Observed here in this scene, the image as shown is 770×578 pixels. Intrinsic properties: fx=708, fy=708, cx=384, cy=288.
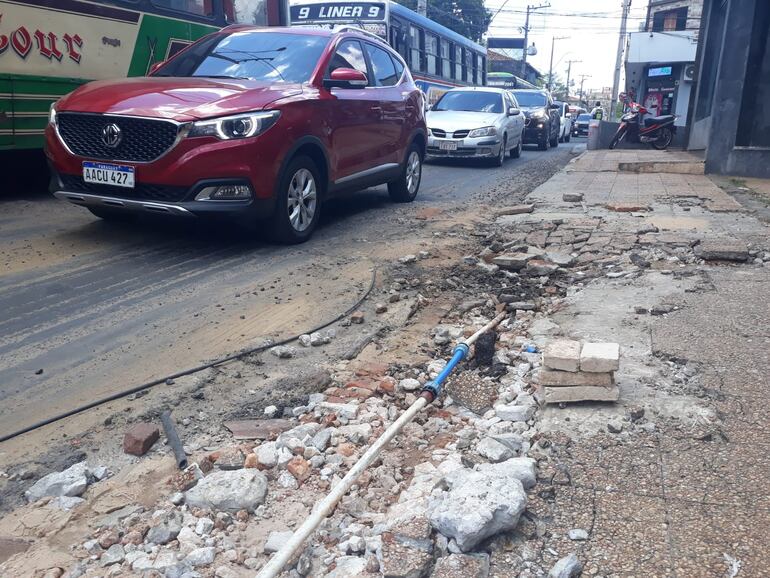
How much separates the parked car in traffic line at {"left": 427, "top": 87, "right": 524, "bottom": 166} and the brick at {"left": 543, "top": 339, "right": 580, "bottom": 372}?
11.6 m

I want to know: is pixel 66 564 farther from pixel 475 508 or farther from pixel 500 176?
pixel 500 176

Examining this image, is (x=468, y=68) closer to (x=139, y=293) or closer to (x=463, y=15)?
(x=139, y=293)

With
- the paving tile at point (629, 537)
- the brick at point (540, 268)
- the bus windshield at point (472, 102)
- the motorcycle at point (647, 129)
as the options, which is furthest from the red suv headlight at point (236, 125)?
the motorcycle at point (647, 129)

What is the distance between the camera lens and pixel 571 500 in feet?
8.07

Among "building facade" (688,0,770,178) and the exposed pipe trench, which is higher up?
"building facade" (688,0,770,178)

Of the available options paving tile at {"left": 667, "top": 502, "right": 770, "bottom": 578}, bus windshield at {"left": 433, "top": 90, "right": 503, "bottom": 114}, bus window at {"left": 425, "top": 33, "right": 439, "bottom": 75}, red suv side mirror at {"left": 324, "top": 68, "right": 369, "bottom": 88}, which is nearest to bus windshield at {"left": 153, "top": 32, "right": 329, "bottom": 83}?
red suv side mirror at {"left": 324, "top": 68, "right": 369, "bottom": 88}

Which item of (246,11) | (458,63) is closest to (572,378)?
(246,11)

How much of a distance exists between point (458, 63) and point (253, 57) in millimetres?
17069

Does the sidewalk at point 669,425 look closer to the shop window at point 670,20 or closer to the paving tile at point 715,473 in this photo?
the paving tile at point 715,473

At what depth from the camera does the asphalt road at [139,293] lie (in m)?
3.66

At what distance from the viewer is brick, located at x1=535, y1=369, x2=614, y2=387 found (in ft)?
10.4

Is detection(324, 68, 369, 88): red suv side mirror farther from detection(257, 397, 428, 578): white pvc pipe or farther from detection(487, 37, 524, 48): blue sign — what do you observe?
detection(487, 37, 524, 48): blue sign

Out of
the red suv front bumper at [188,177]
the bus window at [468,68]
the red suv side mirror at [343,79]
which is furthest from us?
the bus window at [468,68]

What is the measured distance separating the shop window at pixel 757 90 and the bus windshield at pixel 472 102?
5049mm
